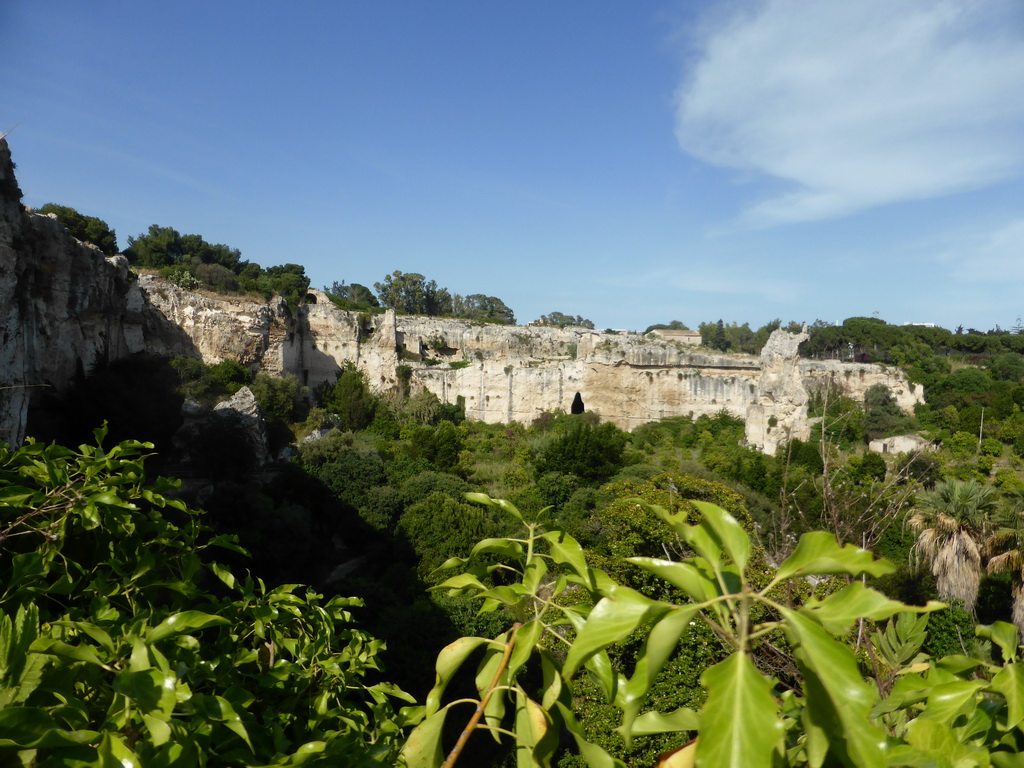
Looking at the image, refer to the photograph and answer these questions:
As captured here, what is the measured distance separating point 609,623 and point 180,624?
2.68 ft

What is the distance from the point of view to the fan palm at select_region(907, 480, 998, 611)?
7637 millimetres

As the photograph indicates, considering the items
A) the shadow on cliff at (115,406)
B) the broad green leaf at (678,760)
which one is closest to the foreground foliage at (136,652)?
the broad green leaf at (678,760)

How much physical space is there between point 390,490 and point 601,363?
14211 millimetres

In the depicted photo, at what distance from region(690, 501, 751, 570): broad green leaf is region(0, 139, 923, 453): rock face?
48.1 ft

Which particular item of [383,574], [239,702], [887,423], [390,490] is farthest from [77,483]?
[887,423]

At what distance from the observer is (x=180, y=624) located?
1.04 m

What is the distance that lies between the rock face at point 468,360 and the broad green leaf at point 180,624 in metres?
13.9

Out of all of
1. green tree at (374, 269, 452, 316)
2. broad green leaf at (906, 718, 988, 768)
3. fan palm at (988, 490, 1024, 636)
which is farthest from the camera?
green tree at (374, 269, 452, 316)

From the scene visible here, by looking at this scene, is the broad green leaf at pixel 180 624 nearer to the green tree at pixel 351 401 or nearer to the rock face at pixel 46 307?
the rock face at pixel 46 307

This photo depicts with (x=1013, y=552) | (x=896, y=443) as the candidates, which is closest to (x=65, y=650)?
(x=1013, y=552)

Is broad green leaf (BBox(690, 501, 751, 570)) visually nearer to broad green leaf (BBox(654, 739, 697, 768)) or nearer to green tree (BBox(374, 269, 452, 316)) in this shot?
broad green leaf (BBox(654, 739, 697, 768))

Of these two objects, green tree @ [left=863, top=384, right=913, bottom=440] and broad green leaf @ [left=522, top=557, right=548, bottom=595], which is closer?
broad green leaf @ [left=522, top=557, right=548, bottom=595]

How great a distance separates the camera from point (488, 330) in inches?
1264

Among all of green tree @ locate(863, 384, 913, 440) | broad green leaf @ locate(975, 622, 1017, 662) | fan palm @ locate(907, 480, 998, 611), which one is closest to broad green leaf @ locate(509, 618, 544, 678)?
broad green leaf @ locate(975, 622, 1017, 662)
